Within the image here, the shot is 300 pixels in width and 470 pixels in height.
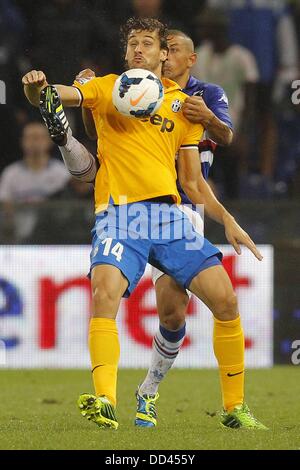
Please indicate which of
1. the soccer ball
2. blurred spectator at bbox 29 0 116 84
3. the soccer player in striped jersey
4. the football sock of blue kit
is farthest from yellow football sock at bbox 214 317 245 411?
blurred spectator at bbox 29 0 116 84

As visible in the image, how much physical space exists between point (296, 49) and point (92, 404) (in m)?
7.73

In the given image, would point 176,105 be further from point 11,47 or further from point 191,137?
point 11,47

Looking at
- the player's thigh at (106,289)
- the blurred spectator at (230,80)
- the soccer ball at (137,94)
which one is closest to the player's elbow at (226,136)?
the soccer ball at (137,94)

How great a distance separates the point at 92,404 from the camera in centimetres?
585

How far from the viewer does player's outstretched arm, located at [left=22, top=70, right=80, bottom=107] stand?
6146 millimetres

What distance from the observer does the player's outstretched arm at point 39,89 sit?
615 cm

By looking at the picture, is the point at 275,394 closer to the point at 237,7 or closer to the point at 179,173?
the point at 179,173

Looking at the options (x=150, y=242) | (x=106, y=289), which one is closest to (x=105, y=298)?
(x=106, y=289)

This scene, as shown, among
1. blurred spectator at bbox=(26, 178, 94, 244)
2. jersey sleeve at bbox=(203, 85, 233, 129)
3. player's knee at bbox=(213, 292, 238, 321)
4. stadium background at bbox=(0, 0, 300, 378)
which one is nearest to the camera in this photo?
player's knee at bbox=(213, 292, 238, 321)

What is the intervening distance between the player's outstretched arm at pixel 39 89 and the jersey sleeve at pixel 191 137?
0.69 m

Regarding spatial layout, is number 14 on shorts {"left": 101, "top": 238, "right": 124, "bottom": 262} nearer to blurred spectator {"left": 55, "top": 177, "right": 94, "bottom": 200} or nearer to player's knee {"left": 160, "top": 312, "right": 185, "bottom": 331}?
player's knee {"left": 160, "top": 312, "right": 185, "bottom": 331}

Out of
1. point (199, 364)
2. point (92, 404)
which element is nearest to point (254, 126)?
point (199, 364)

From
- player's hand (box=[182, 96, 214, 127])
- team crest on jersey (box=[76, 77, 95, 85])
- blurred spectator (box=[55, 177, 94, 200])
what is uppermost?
team crest on jersey (box=[76, 77, 95, 85])

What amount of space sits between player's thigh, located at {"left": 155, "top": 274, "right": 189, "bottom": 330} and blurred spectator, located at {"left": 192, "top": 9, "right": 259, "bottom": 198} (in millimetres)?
5116
